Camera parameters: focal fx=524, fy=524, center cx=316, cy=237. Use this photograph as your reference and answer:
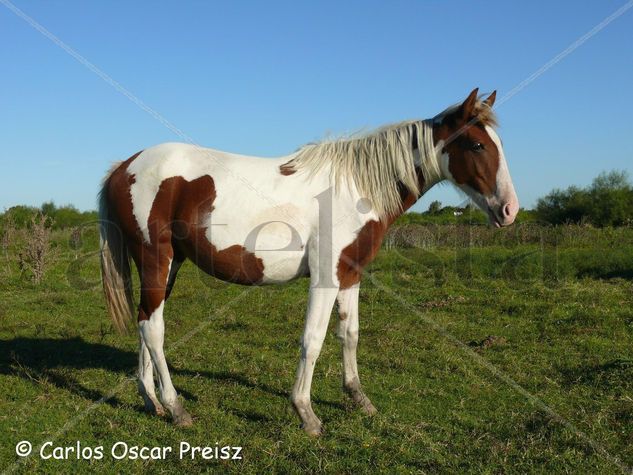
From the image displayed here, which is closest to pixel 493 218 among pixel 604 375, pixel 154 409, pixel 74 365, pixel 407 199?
pixel 407 199

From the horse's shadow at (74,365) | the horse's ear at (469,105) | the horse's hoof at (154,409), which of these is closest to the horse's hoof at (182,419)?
the horse's hoof at (154,409)

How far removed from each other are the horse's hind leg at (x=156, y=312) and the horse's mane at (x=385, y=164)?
1.30 metres

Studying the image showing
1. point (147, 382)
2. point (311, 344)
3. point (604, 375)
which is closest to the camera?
point (311, 344)

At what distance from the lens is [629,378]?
4.71 metres

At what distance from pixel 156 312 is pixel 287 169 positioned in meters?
1.50

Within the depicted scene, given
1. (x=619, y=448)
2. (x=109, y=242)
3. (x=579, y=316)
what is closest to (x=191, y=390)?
(x=109, y=242)

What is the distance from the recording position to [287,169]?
4070mm

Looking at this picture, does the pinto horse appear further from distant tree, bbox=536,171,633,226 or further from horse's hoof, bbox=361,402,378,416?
distant tree, bbox=536,171,633,226

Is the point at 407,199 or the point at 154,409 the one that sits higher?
the point at 407,199

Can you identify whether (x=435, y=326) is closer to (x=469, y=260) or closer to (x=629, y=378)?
(x=629, y=378)

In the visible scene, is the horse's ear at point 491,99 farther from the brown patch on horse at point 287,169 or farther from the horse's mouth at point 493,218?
the brown patch on horse at point 287,169

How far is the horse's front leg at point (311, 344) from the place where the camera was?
381 cm

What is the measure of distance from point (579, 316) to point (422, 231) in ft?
38.7

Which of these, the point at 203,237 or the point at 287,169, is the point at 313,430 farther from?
the point at 287,169
